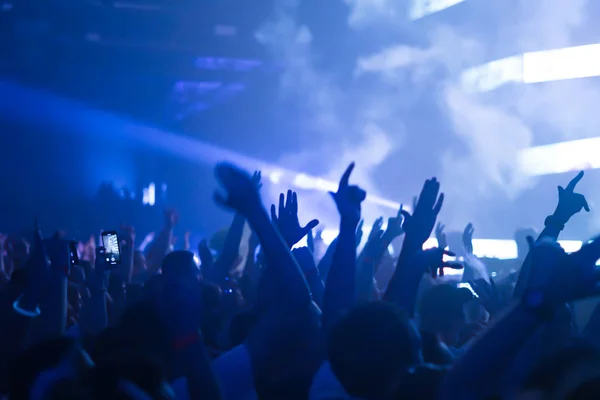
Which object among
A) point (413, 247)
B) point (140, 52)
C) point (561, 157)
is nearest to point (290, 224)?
point (413, 247)

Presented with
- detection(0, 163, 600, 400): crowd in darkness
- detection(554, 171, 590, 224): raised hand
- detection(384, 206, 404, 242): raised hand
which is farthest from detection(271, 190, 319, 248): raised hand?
detection(384, 206, 404, 242): raised hand

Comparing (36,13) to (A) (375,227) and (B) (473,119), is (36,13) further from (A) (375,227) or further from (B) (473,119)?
(A) (375,227)

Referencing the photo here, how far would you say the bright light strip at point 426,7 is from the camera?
10.8 m

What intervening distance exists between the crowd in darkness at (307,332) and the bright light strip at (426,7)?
884 centimetres

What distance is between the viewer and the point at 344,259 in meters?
2.11

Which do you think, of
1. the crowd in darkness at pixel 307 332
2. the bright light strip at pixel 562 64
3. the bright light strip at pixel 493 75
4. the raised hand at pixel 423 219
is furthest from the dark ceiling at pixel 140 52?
the raised hand at pixel 423 219

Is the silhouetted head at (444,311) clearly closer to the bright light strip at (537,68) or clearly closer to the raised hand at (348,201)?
the raised hand at (348,201)

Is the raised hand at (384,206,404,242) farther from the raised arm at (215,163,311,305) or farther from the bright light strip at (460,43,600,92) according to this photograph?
the bright light strip at (460,43,600,92)

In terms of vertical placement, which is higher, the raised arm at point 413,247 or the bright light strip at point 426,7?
the bright light strip at point 426,7

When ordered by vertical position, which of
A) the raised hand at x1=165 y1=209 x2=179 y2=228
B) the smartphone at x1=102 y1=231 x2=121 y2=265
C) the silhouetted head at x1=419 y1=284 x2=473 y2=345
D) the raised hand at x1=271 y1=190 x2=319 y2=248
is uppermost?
the raised hand at x1=165 y1=209 x2=179 y2=228

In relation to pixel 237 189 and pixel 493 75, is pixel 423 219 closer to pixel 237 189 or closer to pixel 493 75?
pixel 237 189

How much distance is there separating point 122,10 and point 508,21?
253 inches

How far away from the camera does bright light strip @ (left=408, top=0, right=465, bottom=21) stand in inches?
427

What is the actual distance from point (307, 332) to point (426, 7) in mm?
9847
